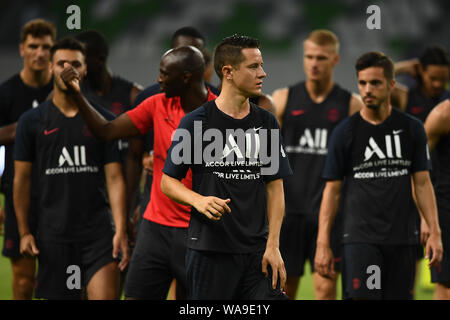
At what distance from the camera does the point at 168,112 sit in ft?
17.0

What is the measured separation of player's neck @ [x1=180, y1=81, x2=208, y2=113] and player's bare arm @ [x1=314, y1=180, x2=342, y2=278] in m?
1.48

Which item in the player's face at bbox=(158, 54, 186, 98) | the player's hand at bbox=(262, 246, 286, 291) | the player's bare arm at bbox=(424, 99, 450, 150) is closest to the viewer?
the player's hand at bbox=(262, 246, 286, 291)

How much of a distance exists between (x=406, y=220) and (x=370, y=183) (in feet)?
1.26

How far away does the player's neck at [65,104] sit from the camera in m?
5.96

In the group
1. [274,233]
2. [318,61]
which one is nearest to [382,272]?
[274,233]

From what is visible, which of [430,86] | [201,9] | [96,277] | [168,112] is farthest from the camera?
[201,9]

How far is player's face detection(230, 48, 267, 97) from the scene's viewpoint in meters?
4.16

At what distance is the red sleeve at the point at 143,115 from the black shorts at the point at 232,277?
133 centimetres

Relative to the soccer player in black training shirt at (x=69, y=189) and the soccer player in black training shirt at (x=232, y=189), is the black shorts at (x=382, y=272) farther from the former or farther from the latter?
the soccer player in black training shirt at (x=232, y=189)

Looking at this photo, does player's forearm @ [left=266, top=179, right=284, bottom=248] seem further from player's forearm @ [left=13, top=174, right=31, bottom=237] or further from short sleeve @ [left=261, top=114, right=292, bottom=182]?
player's forearm @ [left=13, top=174, right=31, bottom=237]

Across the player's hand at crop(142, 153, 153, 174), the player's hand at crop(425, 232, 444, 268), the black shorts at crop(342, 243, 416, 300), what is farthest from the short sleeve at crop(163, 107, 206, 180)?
the player's hand at crop(425, 232, 444, 268)

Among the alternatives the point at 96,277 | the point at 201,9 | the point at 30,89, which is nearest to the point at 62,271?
the point at 96,277

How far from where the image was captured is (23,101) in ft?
23.8
